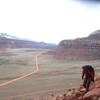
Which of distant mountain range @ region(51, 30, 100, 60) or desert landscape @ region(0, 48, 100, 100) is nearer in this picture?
desert landscape @ region(0, 48, 100, 100)

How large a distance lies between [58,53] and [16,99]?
57228mm

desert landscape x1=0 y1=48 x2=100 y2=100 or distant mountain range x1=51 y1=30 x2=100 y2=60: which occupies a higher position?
distant mountain range x1=51 y1=30 x2=100 y2=60

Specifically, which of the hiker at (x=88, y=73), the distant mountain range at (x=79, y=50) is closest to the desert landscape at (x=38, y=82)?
the hiker at (x=88, y=73)

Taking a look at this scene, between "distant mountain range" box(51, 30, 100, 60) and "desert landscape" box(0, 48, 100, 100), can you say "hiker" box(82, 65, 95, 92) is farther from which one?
"distant mountain range" box(51, 30, 100, 60)

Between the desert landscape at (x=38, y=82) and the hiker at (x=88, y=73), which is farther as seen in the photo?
the desert landscape at (x=38, y=82)

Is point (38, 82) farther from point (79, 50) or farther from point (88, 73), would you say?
point (79, 50)

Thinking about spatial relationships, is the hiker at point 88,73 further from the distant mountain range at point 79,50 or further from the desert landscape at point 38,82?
the distant mountain range at point 79,50

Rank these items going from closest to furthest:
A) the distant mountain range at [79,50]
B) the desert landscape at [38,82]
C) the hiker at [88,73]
Result: the hiker at [88,73] → the desert landscape at [38,82] → the distant mountain range at [79,50]

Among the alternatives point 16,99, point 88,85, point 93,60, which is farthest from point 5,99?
point 93,60

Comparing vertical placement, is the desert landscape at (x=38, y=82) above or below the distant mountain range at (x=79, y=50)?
below

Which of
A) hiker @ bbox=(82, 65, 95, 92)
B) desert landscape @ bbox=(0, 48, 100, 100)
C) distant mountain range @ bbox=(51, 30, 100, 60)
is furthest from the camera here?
distant mountain range @ bbox=(51, 30, 100, 60)

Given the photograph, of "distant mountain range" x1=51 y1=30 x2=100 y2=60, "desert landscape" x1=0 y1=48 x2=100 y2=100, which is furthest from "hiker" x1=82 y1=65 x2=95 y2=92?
"distant mountain range" x1=51 y1=30 x2=100 y2=60

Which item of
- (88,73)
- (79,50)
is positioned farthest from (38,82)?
(79,50)

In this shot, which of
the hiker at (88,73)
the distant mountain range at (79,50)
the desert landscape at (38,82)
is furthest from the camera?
the distant mountain range at (79,50)
